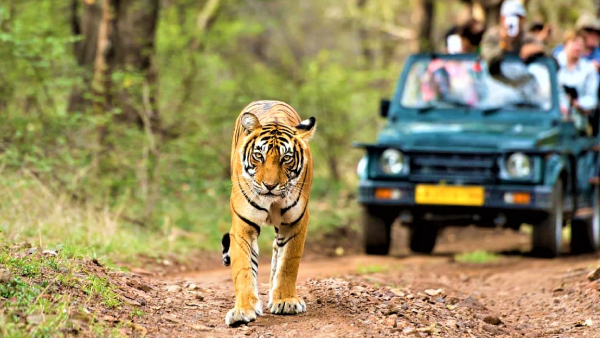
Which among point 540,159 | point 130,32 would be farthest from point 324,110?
point 540,159

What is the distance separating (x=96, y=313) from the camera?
5.13 meters

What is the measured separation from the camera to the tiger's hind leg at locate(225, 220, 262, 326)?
5.40 metres

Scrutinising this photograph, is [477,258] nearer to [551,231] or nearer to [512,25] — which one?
[551,231]

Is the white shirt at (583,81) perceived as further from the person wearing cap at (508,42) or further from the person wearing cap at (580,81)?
the person wearing cap at (508,42)

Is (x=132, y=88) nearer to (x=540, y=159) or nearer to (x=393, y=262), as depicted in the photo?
(x=393, y=262)

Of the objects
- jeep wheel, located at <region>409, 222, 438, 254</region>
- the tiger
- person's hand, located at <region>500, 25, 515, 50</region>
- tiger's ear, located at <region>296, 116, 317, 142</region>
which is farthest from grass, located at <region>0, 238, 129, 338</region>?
person's hand, located at <region>500, 25, 515, 50</region>

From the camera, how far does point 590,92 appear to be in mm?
11492

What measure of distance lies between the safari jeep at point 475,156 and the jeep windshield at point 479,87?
0.4 inches

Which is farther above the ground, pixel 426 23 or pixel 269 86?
pixel 426 23

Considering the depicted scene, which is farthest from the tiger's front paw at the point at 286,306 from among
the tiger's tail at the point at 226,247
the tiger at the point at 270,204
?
the tiger's tail at the point at 226,247

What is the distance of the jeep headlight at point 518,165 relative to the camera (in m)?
9.42

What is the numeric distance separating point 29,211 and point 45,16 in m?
6.55

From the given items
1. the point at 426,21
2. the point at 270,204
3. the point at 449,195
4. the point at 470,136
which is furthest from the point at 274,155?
the point at 426,21

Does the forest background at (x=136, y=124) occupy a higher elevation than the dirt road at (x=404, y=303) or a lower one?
higher
